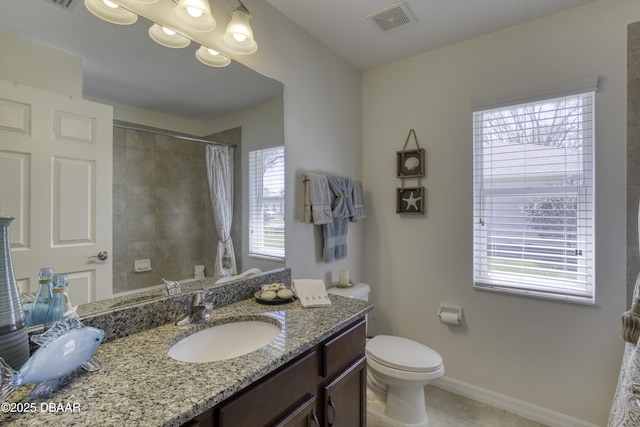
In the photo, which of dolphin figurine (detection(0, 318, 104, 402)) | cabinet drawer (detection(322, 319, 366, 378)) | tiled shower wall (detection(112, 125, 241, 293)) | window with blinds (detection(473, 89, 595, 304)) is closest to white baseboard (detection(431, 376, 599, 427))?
window with blinds (detection(473, 89, 595, 304))

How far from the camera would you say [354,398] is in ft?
4.30

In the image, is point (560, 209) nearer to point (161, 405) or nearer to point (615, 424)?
point (615, 424)

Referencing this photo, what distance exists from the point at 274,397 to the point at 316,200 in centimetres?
123

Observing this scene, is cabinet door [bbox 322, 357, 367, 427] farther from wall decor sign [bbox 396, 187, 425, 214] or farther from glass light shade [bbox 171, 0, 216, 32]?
glass light shade [bbox 171, 0, 216, 32]

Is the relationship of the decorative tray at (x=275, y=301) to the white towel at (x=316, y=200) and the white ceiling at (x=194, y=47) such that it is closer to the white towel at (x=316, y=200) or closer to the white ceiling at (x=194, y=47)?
the white towel at (x=316, y=200)

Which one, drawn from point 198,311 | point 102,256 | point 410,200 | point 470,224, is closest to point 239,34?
point 102,256

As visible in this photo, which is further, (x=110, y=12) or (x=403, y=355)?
(x=403, y=355)

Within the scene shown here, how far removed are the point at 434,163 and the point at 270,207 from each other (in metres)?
1.27

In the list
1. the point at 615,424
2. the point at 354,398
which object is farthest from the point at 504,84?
the point at 354,398

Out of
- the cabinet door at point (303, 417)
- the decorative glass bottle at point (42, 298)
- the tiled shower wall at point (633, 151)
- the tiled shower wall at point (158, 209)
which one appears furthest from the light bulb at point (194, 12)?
the tiled shower wall at point (633, 151)

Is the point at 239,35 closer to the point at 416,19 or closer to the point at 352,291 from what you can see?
the point at 416,19

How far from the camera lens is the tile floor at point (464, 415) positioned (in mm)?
1846

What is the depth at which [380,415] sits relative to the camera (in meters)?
1.86

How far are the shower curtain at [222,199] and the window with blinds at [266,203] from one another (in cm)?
14
